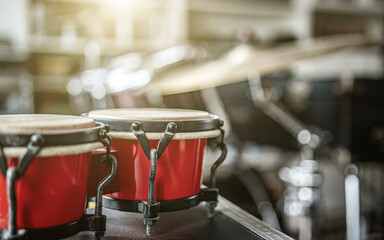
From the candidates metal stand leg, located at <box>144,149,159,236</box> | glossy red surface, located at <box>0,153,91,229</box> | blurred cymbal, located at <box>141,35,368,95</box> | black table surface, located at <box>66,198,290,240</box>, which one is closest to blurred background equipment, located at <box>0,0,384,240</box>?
blurred cymbal, located at <box>141,35,368,95</box>

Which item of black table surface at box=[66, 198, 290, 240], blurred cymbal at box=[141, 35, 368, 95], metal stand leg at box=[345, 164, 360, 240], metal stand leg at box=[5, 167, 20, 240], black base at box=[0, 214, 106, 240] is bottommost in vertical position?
metal stand leg at box=[345, 164, 360, 240]

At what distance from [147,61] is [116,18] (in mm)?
1330

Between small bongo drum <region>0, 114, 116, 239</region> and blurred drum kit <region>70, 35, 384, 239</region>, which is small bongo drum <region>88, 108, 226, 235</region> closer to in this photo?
small bongo drum <region>0, 114, 116, 239</region>

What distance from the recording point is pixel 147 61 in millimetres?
2588

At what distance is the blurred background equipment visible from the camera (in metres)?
1.86

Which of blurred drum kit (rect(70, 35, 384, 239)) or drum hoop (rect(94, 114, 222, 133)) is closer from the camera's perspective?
drum hoop (rect(94, 114, 222, 133))

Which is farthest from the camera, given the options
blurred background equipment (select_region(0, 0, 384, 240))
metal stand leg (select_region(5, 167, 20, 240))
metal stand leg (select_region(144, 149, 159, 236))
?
blurred background equipment (select_region(0, 0, 384, 240))

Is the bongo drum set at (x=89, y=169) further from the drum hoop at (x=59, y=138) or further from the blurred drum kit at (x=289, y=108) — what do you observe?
the blurred drum kit at (x=289, y=108)

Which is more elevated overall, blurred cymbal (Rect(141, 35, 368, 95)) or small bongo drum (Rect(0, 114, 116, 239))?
blurred cymbal (Rect(141, 35, 368, 95))

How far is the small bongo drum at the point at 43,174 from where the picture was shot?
562 mm

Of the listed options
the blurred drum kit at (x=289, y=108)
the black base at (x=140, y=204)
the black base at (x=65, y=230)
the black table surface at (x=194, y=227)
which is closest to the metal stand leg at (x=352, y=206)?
the blurred drum kit at (x=289, y=108)

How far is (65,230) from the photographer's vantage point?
2.08ft

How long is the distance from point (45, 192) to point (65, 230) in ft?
0.25

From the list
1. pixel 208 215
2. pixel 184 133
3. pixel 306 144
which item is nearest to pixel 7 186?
pixel 184 133
